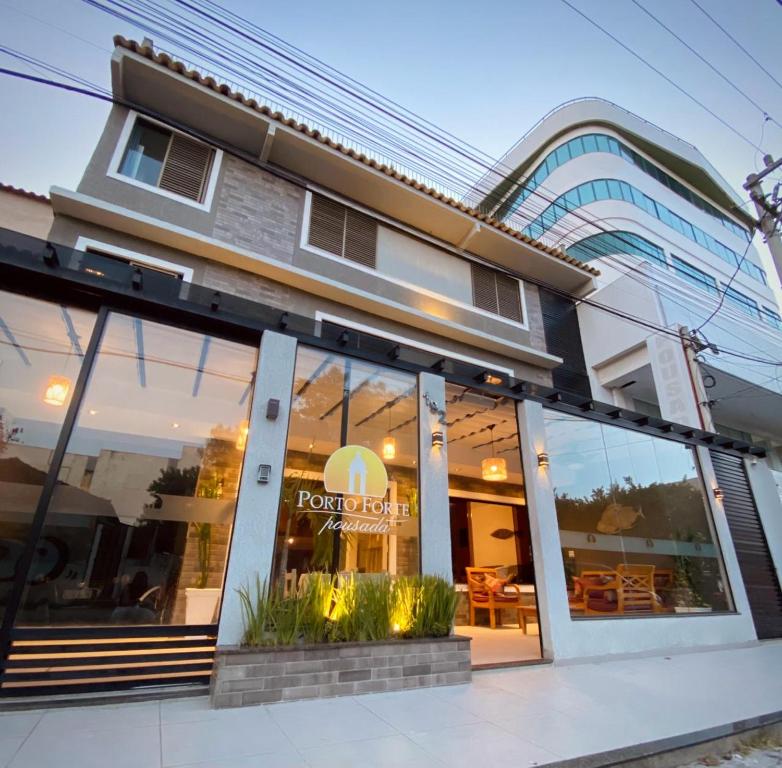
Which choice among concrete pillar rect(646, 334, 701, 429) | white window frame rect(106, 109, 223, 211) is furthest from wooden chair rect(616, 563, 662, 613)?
white window frame rect(106, 109, 223, 211)

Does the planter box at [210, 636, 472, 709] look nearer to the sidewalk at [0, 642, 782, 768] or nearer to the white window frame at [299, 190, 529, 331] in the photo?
the sidewalk at [0, 642, 782, 768]

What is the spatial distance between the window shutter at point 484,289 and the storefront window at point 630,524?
9.80 feet

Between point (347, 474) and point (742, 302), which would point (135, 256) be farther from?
point (742, 302)

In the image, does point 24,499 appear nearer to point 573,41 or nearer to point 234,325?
point 234,325

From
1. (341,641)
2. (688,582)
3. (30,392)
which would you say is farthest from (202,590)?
(688,582)

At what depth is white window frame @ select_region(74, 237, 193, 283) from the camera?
5441 millimetres

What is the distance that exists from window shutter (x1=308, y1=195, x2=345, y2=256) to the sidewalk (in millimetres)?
6240

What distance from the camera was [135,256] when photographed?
18.7 feet

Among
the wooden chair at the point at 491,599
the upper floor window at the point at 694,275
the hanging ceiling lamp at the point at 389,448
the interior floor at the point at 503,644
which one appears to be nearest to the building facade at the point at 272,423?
the hanging ceiling lamp at the point at 389,448

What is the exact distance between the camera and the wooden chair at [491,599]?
7.38 metres

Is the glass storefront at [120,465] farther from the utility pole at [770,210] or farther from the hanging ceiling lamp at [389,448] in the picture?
the utility pole at [770,210]

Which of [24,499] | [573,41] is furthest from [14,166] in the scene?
[573,41]

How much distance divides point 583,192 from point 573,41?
1052 cm

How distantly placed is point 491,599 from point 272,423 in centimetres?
Result: 548
